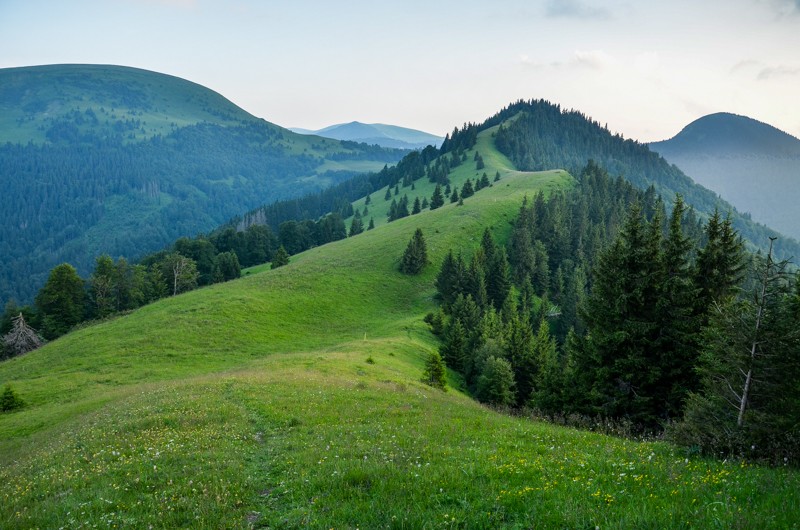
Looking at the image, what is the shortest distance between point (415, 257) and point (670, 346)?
70.1m

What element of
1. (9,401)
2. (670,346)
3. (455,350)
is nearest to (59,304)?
(9,401)

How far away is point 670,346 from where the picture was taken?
26.0 m

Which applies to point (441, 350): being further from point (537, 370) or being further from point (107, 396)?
point (107, 396)

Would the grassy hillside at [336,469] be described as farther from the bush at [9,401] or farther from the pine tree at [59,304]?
the pine tree at [59,304]

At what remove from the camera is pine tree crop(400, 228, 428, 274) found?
94.6 m

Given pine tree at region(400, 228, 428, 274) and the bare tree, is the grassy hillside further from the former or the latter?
pine tree at region(400, 228, 428, 274)

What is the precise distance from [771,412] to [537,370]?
1706 inches

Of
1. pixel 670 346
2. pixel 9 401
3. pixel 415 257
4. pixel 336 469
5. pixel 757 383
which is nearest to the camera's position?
pixel 336 469

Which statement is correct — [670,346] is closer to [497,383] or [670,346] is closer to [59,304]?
[497,383]

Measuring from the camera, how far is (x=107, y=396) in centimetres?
3102

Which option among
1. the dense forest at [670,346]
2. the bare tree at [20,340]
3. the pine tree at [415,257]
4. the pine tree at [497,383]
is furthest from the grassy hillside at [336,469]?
the pine tree at [415,257]

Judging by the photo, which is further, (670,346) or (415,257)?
(415,257)

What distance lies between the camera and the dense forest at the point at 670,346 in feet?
38.1

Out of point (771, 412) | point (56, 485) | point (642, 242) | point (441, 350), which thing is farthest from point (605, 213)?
point (56, 485)
